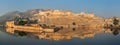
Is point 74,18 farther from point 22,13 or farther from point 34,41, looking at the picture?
point 34,41

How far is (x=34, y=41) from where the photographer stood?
25.4 ft

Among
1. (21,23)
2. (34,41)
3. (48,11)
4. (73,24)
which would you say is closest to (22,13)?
(21,23)

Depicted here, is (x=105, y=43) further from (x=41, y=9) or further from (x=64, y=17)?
(x=64, y=17)

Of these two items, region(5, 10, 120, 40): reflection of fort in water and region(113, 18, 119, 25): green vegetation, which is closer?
region(5, 10, 120, 40): reflection of fort in water

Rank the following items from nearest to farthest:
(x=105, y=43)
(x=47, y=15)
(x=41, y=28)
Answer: (x=105, y=43), (x=41, y=28), (x=47, y=15)

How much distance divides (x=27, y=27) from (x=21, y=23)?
1.73 feet

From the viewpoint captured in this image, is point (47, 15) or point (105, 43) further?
point (47, 15)

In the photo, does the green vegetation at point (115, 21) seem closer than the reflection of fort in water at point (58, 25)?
No

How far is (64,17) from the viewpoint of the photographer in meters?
12.5

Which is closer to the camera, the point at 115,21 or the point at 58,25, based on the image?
the point at 58,25

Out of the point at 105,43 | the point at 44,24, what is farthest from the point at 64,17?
the point at 105,43

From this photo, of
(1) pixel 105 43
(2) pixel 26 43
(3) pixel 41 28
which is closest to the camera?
(2) pixel 26 43

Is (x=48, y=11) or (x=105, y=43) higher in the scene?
(x=48, y=11)

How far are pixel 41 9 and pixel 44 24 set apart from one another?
0.71 metres
